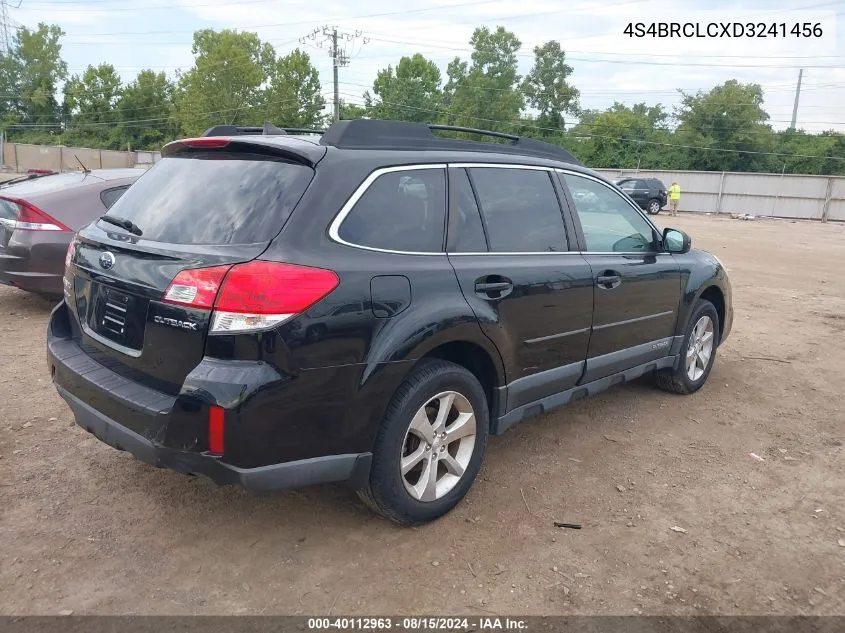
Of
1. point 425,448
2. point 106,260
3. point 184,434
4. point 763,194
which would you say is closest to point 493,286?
point 425,448

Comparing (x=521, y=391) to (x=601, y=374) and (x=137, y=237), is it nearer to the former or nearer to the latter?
(x=601, y=374)

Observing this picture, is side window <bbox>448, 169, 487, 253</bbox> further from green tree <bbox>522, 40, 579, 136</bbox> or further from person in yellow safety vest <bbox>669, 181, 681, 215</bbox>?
green tree <bbox>522, 40, 579, 136</bbox>

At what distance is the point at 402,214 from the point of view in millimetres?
2941

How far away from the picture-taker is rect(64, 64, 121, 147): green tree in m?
72.7

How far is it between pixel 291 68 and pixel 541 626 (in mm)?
62978

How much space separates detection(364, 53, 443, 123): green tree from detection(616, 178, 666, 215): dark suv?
128 feet

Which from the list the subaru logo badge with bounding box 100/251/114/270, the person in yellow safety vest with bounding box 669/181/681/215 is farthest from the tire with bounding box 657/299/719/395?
the person in yellow safety vest with bounding box 669/181/681/215

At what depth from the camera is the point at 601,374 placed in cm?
406

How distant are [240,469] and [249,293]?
0.67 metres

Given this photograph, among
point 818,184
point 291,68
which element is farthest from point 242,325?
point 291,68

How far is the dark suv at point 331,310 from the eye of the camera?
7.99ft

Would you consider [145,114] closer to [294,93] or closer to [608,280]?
[294,93]

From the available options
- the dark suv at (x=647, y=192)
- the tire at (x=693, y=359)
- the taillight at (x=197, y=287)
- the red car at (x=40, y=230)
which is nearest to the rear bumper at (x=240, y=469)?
the taillight at (x=197, y=287)

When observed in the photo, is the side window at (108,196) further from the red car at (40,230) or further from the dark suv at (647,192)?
the dark suv at (647,192)
